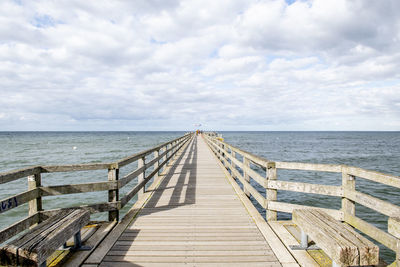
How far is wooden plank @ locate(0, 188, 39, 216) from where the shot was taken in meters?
2.97

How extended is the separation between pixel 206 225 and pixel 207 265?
1.33 m

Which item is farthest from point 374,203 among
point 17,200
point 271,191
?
point 17,200

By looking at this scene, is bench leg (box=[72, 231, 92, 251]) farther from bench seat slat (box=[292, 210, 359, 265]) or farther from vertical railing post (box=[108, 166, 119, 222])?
bench seat slat (box=[292, 210, 359, 265])

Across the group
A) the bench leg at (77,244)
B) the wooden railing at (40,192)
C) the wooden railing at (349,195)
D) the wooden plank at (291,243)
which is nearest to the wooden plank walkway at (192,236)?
the wooden plank at (291,243)

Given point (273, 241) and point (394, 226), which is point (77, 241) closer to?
point (273, 241)

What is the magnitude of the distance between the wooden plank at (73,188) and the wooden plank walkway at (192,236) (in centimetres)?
82

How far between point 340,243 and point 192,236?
2.36 m

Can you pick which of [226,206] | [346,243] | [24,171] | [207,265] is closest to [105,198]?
[226,206]

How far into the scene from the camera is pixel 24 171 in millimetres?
3467

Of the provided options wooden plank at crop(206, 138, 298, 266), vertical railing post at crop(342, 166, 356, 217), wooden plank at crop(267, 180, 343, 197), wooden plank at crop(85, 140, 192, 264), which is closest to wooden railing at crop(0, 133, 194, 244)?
wooden plank at crop(85, 140, 192, 264)

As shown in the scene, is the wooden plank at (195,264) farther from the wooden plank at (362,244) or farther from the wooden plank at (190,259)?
the wooden plank at (362,244)

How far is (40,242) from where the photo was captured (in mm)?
2420

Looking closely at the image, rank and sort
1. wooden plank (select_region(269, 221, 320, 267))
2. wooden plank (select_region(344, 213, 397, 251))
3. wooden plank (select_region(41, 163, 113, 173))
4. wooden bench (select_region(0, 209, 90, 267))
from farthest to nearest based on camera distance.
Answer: wooden plank (select_region(41, 163, 113, 173))
wooden plank (select_region(269, 221, 320, 267))
wooden plank (select_region(344, 213, 397, 251))
wooden bench (select_region(0, 209, 90, 267))

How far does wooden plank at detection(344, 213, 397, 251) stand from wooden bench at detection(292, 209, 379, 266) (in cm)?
52
